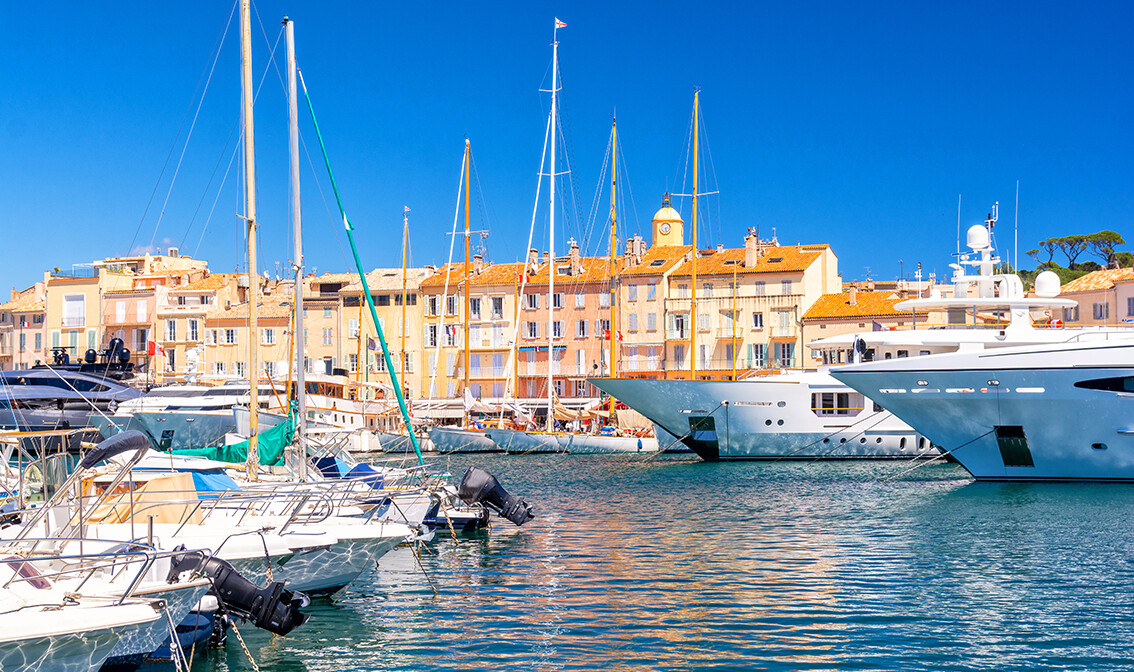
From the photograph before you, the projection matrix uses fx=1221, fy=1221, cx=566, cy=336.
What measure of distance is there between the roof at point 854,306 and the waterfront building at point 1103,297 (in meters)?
10.9

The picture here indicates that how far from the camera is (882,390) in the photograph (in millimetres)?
37500

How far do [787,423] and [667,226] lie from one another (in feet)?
182

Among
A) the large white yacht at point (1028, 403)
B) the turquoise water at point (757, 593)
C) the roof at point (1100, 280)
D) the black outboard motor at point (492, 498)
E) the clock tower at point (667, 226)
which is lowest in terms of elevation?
the turquoise water at point (757, 593)

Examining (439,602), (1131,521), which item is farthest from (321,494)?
(1131,521)

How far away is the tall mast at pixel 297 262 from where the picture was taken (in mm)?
23719

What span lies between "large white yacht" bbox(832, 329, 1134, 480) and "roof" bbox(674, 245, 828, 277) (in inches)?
1747

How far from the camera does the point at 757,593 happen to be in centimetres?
1944

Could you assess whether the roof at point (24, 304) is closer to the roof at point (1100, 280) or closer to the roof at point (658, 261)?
the roof at point (658, 261)

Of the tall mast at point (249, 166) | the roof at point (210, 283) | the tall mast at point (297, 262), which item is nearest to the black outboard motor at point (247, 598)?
the tall mast at point (297, 262)

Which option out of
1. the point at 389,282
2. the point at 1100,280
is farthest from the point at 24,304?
the point at 1100,280

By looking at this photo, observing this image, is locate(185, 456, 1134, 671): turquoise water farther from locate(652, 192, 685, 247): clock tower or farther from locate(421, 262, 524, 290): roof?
locate(652, 192, 685, 247): clock tower

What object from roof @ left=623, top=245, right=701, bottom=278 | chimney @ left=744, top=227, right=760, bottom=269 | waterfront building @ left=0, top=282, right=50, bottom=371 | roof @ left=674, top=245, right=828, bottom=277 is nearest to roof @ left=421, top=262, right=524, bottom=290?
roof @ left=623, top=245, right=701, bottom=278

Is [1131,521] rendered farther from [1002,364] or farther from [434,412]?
[434,412]

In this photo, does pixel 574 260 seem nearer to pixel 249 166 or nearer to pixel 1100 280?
pixel 1100 280
